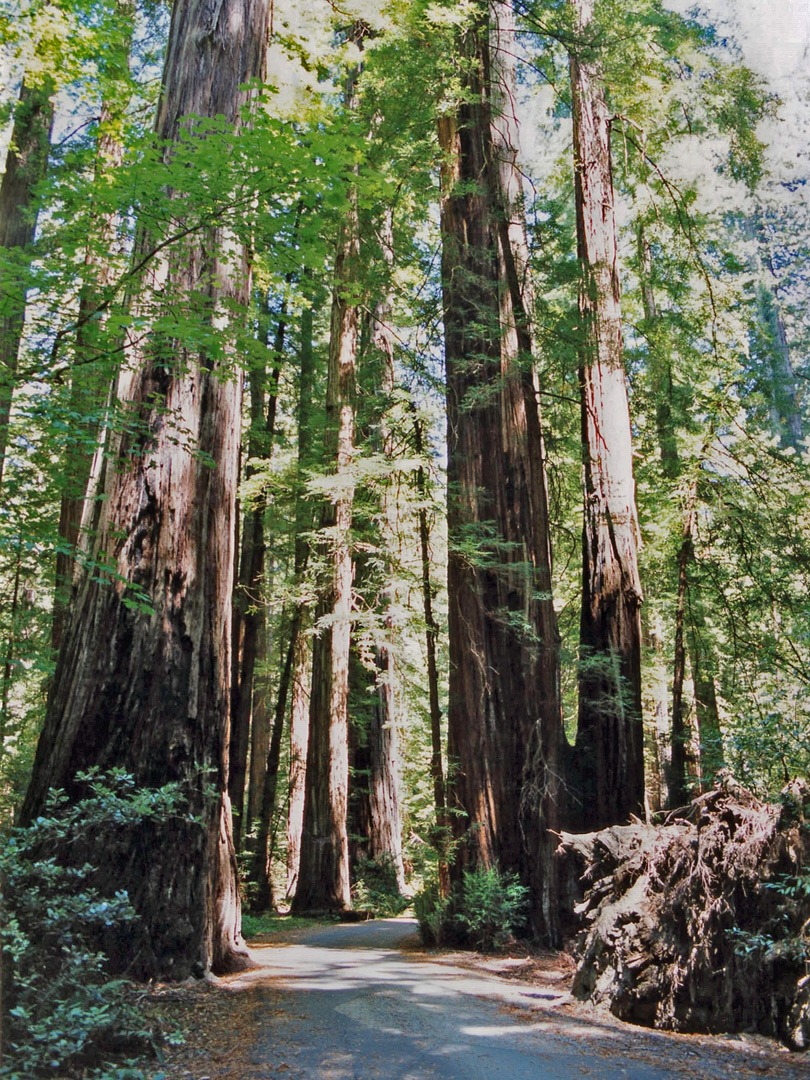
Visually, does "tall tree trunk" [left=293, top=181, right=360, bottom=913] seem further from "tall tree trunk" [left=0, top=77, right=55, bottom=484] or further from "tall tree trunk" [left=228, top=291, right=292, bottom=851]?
"tall tree trunk" [left=0, top=77, right=55, bottom=484]

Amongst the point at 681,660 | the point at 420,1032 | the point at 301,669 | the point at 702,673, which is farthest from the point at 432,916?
the point at 301,669

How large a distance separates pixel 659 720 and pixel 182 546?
13.3 m

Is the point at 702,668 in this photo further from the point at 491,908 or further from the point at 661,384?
the point at 491,908

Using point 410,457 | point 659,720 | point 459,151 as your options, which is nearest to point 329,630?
point 410,457

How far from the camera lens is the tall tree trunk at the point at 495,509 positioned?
809cm

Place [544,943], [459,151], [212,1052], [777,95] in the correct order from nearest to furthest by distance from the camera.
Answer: [212,1052], [544,943], [459,151], [777,95]

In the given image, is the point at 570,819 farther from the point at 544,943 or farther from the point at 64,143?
the point at 64,143

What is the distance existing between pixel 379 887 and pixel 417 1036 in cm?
995

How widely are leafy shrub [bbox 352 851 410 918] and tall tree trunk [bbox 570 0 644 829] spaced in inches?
246

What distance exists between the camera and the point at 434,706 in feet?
30.3

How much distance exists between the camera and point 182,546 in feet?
19.3

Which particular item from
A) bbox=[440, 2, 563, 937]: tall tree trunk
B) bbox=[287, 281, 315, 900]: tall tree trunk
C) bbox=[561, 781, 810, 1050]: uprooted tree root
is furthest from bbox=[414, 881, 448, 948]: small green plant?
bbox=[287, 281, 315, 900]: tall tree trunk

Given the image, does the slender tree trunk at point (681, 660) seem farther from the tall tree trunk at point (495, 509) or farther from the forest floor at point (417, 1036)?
the forest floor at point (417, 1036)

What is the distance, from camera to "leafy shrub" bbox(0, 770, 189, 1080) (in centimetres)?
319
